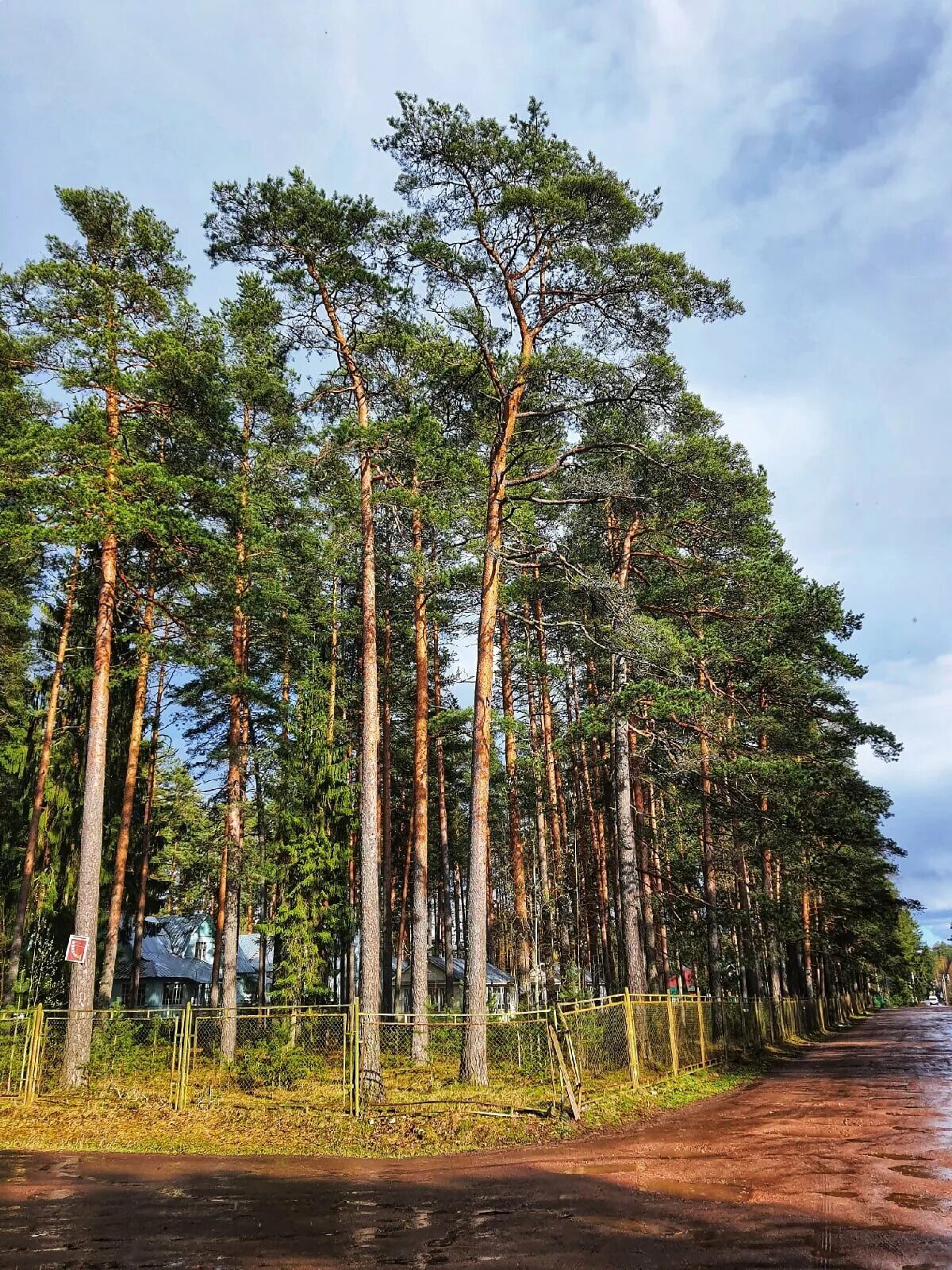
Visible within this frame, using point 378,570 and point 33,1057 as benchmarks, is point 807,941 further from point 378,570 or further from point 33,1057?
point 33,1057

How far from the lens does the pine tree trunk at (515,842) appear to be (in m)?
22.3

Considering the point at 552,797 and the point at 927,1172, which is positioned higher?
the point at 552,797

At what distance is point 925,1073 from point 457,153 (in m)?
20.9

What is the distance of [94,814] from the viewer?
14.7 meters

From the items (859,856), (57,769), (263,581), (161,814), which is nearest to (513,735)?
(263,581)

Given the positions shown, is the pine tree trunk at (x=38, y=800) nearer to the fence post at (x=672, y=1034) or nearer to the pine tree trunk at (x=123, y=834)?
the pine tree trunk at (x=123, y=834)

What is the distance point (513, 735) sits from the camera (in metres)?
22.0

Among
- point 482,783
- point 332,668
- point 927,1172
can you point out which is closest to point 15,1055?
point 482,783

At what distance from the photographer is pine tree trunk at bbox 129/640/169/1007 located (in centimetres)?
2348

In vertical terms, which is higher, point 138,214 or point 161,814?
point 138,214

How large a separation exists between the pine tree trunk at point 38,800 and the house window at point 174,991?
21111 mm

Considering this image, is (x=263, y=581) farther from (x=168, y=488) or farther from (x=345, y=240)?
(x=345, y=240)

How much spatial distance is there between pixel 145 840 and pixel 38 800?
4.50 meters

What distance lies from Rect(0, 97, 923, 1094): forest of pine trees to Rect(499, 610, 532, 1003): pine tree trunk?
20 cm
